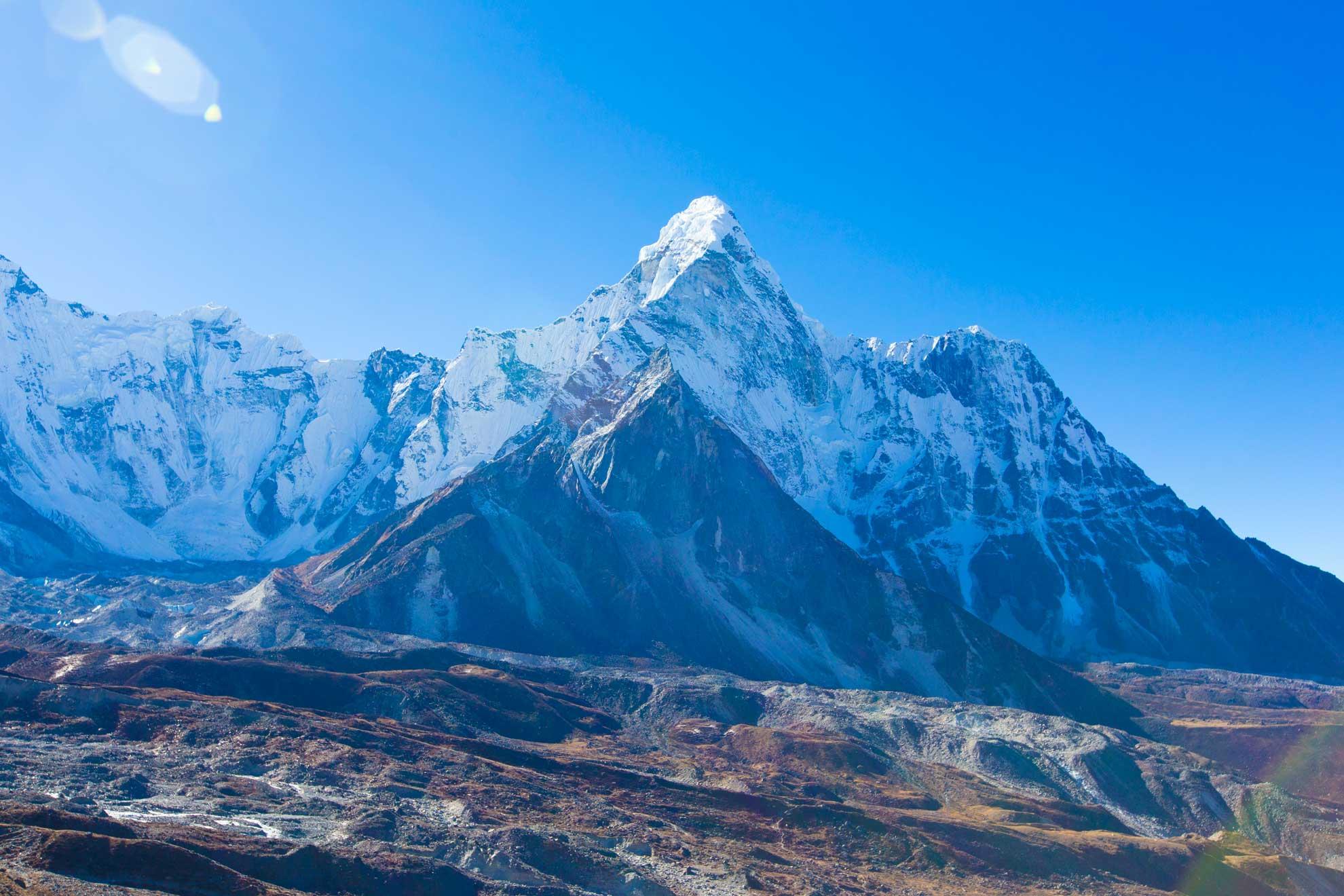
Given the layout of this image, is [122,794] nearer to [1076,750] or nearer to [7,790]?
[7,790]

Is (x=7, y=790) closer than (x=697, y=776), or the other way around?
(x=7, y=790)

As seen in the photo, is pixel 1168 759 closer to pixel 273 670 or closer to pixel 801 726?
pixel 801 726

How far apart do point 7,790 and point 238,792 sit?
Result: 70.7ft

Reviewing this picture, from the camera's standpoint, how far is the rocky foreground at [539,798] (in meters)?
93.3

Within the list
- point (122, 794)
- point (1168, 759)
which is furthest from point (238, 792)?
point (1168, 759)

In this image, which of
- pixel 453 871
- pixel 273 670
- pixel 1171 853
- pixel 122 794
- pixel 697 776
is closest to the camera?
pixel 453 871

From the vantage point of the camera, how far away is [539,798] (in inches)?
5074

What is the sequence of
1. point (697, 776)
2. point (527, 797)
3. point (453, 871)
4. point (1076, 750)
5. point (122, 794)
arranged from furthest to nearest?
point (1076, 750) → point (697, 776) → point (527, 797) → point (122, 794) → point (453, 871)

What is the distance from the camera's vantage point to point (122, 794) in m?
107

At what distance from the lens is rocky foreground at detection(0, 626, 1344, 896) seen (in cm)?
9331

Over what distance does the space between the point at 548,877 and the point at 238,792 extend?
34162 millimetres

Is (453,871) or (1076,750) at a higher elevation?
(1076,750)

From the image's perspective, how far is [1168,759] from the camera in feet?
627

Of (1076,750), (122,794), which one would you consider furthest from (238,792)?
(1076,750)
